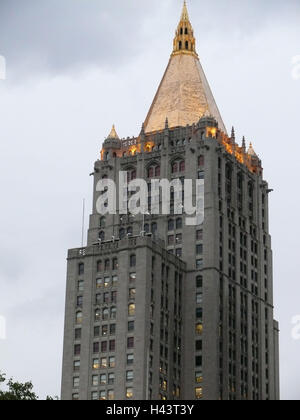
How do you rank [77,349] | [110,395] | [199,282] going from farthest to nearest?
[199,282] → [77,349] → [110,395]

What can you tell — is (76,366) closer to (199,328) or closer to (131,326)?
(131,326)

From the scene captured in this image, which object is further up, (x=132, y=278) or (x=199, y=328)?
(x=132, y=278)

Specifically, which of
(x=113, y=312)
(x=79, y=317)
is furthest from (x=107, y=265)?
(x=79, y=317)

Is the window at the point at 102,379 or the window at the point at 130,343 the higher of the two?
the window at the point at 130,343

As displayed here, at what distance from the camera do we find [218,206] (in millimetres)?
199125

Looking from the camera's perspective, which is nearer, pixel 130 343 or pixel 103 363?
pixel 130 343

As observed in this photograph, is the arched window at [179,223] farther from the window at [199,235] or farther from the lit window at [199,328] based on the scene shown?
the lit window at [199,328]

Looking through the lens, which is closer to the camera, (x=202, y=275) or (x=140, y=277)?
(x=140, y=277)

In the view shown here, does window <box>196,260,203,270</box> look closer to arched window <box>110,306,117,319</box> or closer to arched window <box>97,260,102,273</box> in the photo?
arched window <box>97,260,102,273</box>

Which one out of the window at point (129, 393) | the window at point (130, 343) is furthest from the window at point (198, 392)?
the window at point (129, 393)
